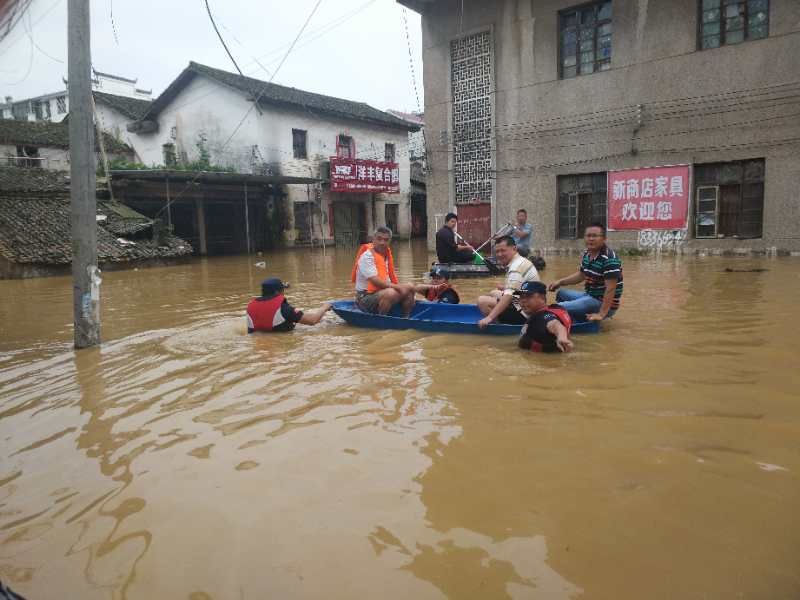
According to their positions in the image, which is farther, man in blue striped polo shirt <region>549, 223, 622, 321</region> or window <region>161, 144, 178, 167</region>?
window <region>161, 144, 178, 167</region>

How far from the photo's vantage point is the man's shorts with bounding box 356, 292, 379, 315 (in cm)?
696

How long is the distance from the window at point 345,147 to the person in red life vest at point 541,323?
24.8 meters

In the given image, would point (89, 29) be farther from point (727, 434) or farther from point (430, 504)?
point (727, 434)

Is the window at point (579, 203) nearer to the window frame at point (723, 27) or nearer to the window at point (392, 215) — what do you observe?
the window frame at point (723, 27)

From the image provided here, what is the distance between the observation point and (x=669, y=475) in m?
2.75

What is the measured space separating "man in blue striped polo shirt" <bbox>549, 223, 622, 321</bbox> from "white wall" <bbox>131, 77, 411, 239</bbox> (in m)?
21.7

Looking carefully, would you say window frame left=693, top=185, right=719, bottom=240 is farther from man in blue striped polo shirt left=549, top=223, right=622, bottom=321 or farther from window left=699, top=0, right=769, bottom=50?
man in blue striped polo shirt left=549, top=223, right=622, bottom=321

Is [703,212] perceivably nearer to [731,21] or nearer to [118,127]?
[731,21]

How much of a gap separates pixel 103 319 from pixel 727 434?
26.3ft

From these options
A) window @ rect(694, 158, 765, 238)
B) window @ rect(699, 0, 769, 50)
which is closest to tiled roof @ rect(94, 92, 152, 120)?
window @ rect(699, 0, 769, 50)

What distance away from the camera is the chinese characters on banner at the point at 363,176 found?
26.7 metres

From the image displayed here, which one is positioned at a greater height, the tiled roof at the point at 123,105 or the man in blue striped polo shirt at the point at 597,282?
the tiled roof at the point at 123,105

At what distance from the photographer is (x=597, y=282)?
6.23m

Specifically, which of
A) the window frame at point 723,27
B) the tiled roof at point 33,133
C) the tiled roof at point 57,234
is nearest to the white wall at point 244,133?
the tiled roof at point 33,133
